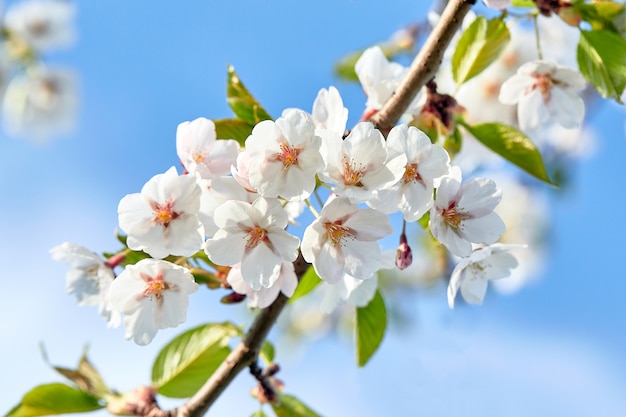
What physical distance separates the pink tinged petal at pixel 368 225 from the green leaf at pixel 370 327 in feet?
1.74

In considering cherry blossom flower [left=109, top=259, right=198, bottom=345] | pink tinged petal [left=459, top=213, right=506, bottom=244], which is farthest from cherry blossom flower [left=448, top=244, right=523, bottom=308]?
cherry blossom flower [left=109, top=259, right=198, bottom=345]

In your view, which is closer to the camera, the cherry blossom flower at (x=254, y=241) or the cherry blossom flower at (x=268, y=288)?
the cherry blossom flower at (x=254, y=241)

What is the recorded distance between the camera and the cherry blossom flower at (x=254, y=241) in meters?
1.16

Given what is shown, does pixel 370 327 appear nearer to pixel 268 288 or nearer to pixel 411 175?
pixel 268 288

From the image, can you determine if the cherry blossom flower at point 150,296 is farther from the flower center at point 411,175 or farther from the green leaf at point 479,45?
the green leaf at point 479,45

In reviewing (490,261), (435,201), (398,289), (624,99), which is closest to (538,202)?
(398,289)

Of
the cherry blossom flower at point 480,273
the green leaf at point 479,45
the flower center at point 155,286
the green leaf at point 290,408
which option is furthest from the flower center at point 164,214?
the green leaf at point 479,45

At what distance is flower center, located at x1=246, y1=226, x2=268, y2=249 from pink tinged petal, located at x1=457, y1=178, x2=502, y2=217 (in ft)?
1.16

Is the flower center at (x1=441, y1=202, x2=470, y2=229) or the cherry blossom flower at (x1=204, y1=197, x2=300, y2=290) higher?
the cherry blossom flower at (x1=204, y1=197, x2=300, y2=290)

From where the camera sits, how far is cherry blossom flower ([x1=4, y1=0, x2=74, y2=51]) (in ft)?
13.7

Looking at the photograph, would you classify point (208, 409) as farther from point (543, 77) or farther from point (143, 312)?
point (543, 77)

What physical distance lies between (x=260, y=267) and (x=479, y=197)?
42 centimetres

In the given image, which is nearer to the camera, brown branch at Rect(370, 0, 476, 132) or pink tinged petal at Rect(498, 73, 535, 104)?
brown branch at Rect(370, 0, 476, 132)

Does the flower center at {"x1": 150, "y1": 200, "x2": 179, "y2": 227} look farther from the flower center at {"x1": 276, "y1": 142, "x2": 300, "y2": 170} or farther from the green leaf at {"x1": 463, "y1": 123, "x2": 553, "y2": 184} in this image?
the green leaf at {"x1": 463, "y1": 123, "x2": 553, "y2": 184}
